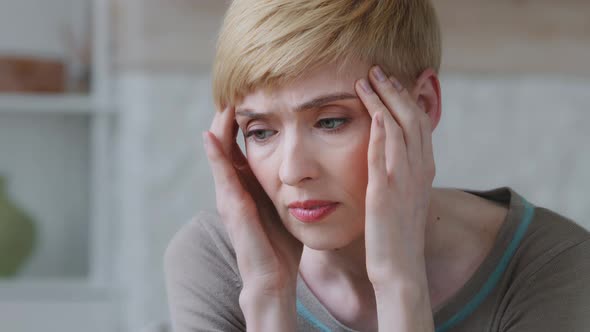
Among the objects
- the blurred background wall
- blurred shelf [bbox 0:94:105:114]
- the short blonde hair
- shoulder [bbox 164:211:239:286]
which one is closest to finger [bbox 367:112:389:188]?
the short blonde hair

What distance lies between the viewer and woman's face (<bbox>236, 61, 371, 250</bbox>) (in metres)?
1.46

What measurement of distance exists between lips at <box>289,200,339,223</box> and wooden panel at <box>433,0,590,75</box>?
1955mm

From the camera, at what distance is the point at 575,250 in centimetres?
159

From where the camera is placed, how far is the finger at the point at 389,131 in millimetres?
1472

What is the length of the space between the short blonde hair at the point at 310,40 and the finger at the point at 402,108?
3cm

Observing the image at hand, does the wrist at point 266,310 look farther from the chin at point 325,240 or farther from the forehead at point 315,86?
the forehead at point 315,86

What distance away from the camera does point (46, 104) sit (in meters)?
3.59

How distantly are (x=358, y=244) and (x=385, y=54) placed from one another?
1.27 feet

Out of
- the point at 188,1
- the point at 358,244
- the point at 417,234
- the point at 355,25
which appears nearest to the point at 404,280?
the point at 417,234

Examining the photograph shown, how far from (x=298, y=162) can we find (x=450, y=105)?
2.01 meters

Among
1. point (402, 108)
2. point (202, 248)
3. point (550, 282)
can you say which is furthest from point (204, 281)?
point (550, 282)

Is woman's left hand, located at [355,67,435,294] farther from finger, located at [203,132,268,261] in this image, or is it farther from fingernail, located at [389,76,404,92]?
finger, located at [203,132,268,261]

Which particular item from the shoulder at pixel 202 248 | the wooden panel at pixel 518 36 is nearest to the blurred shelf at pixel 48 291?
the wooden panel at pixel 518 36

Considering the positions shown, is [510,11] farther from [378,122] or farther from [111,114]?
[378,122]
